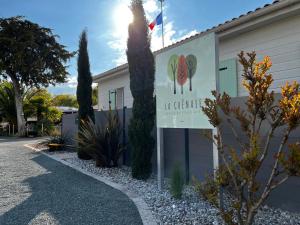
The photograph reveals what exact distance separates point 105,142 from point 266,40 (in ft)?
16.0

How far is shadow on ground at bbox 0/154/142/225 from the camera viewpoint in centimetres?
446

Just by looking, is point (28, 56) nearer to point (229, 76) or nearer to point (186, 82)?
point (229, 76)

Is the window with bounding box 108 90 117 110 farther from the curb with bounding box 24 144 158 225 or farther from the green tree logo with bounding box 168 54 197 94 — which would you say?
the green tree logo with bounding box 168 54 197 94

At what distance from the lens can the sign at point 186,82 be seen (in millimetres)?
4910

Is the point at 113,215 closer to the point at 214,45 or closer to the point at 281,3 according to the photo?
the point at 214,45

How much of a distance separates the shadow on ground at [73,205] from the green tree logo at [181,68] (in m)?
2.32

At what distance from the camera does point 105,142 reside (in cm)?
879

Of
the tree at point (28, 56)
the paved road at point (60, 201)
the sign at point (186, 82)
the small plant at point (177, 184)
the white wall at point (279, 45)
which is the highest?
the tree at point (28, 56)

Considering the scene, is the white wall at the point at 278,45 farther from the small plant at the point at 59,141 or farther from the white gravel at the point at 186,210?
the small plant at the point at 59,141

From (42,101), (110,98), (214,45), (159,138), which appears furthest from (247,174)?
(42,101)

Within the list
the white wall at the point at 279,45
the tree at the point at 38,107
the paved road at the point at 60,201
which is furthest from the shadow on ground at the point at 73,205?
the tree at the point at 38,107

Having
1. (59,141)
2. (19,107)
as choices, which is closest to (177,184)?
(59,141)

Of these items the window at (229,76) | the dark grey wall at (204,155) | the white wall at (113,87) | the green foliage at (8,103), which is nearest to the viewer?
the dark grey wall at (204,155)

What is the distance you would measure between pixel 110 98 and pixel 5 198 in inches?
361
